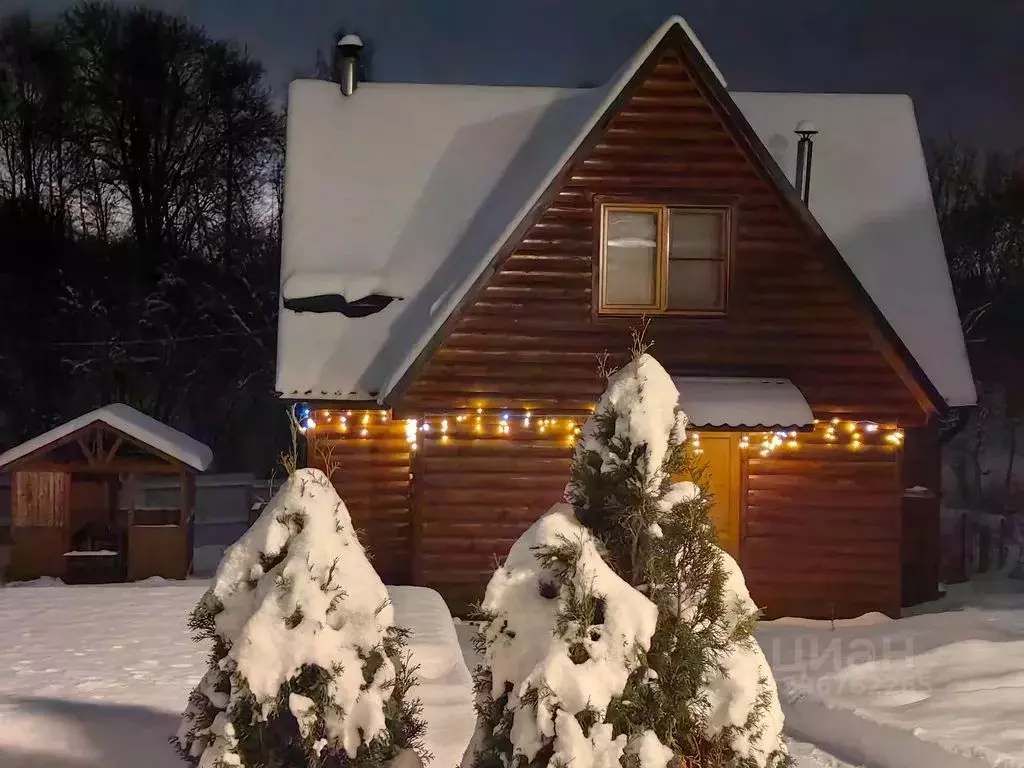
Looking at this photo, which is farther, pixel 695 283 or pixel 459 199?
pixel 459 199

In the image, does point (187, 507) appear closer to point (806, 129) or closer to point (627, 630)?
point (806, 129)

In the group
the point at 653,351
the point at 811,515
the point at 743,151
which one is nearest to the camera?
the point at 743,151

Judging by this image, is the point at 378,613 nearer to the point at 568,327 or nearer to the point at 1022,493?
→ the point at 568,327

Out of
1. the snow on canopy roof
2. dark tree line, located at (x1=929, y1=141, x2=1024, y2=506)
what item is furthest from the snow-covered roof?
dark tree line, located at (x1=929, y1=141, x2=1024, y2=506)

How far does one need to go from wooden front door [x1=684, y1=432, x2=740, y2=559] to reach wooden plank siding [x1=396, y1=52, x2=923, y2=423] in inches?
36.7

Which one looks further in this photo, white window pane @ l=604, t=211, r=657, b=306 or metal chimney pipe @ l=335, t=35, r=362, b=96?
metal chimney pipe @ l=335, t=35, r=362, b=96

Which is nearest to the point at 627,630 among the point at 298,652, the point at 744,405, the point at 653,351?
the point at 298,652

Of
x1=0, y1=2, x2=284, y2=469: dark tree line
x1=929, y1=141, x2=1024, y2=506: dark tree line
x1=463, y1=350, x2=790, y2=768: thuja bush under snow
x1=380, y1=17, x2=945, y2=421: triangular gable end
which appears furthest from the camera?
x1=0, y1=2, x2=284, y2=469: dark tree line

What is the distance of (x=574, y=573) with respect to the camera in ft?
13.4

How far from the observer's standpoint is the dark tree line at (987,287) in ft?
82.6

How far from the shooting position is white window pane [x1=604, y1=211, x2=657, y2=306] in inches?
457

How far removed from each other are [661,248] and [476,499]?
12.9ft

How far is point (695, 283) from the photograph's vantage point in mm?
11711

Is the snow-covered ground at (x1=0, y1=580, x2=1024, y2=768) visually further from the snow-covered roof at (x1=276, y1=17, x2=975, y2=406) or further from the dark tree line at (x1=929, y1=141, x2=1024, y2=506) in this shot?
the dark tree line at (x1=929, y1=141, x2=1024, y2=506)
